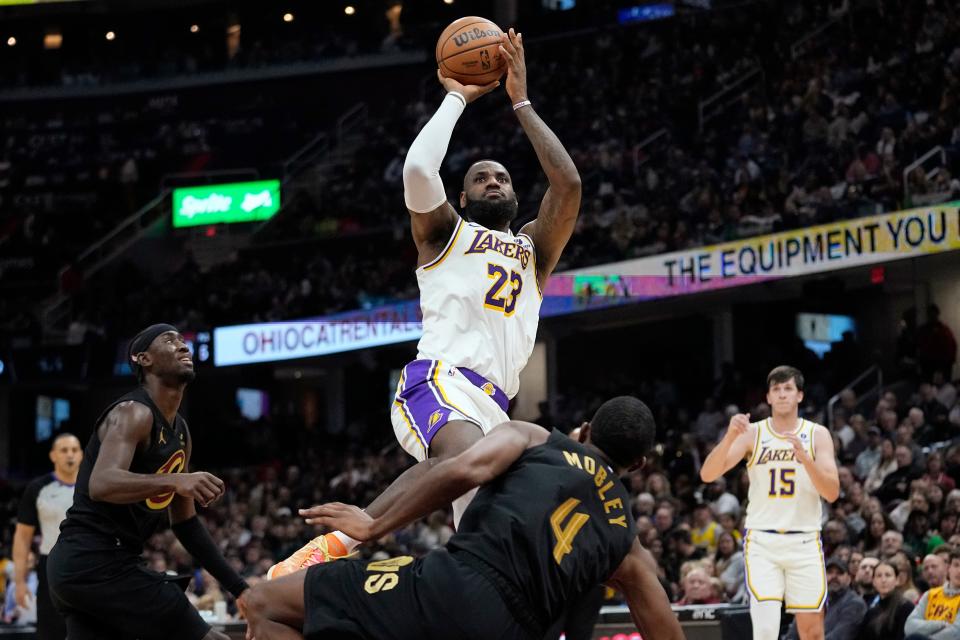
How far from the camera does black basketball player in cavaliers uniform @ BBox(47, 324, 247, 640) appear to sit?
6.18 m

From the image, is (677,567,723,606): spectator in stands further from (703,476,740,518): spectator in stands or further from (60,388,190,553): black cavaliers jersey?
(60,388,190,553): black cavaliers jersey

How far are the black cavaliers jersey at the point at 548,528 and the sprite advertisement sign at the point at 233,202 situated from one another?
25.3 meters

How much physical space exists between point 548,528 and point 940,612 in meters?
6.08

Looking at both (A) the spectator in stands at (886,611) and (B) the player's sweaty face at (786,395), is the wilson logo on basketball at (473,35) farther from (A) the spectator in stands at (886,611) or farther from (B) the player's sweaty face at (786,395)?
(A) the spectator in stands at (886,611)

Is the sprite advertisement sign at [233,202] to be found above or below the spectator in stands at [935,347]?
above

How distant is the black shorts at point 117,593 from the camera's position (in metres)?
6.23

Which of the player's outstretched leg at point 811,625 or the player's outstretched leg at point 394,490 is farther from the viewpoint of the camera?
the player's outstretched leg at point 811,625

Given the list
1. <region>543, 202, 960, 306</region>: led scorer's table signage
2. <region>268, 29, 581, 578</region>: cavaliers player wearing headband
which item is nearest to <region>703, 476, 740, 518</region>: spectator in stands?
<region>543, 202, 960, 306</region>: led scorer's table signage

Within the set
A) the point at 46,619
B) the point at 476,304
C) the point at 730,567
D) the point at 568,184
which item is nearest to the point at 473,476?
the point at 476,304

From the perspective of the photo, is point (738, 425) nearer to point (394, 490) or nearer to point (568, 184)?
point (568, 184)

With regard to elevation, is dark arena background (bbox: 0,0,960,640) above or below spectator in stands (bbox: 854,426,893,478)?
above

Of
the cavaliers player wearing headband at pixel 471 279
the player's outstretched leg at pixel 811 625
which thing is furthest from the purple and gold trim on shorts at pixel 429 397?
the player's outstretched leg at pixel 811 625

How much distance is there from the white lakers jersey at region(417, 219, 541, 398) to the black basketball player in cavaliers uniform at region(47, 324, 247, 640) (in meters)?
1.30

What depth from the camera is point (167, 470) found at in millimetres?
6578
